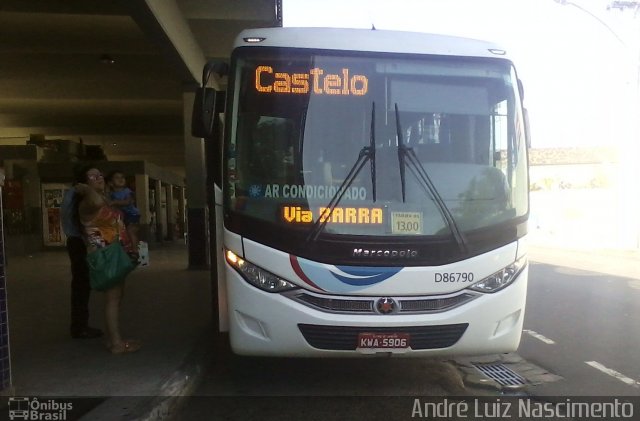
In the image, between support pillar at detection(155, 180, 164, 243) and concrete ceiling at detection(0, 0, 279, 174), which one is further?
support pillar at detection(155, 180, 164, 243)

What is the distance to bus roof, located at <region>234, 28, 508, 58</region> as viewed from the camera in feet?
15.3

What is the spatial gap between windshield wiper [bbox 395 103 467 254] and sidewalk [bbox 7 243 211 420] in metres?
2.61

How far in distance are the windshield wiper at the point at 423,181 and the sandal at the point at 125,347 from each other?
313cm

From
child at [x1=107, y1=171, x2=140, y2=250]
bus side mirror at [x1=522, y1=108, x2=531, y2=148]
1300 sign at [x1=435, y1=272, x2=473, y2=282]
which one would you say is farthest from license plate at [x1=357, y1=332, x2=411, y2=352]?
child at [x1=107, y1=171, x2=140, y2=250]

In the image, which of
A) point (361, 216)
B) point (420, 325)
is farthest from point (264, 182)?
point (420, 325)

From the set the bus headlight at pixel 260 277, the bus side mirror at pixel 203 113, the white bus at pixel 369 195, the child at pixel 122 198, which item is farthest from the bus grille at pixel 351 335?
the child at pixel 122 198

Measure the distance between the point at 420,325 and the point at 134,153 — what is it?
30548 millimetres

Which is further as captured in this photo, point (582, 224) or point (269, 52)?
point (582, 224)

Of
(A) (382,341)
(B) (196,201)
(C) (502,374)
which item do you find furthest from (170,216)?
(A) (382,341)

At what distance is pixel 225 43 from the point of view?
1319 cm

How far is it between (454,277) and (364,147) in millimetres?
1281

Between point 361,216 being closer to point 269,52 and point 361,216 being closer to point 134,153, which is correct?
point 269,52

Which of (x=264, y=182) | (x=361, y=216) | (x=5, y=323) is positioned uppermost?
(x=264, y=182)

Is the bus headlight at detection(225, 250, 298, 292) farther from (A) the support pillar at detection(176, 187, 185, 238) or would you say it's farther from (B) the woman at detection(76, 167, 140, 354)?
(A) the support pillar at detection(176, 187, 185, 238)
